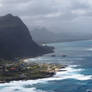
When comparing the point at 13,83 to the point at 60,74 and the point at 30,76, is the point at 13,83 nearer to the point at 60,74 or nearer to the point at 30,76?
the point at 30,76

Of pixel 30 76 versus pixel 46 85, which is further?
pixel 30 76

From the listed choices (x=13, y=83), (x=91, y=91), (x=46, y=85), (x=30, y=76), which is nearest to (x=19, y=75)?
(x=30, y=76)

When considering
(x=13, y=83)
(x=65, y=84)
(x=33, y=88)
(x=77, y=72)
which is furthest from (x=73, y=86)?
(x=77, y=72)

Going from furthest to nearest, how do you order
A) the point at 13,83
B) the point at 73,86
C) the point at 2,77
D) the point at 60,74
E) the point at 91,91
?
the point at 60,74 < the point at 2,77 < the point at 13,83 < the point at 73,86 < the point at 91,91

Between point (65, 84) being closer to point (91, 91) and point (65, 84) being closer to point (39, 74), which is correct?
point (91, 91)

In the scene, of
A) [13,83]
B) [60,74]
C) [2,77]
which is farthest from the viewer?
[60,74]

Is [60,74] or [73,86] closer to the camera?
[73,86]

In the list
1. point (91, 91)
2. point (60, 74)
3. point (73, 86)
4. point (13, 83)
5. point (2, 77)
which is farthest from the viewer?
point (60, 74)

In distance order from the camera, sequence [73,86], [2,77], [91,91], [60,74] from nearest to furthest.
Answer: [91,91] < [73,86] < [2,77] < [60,74]
